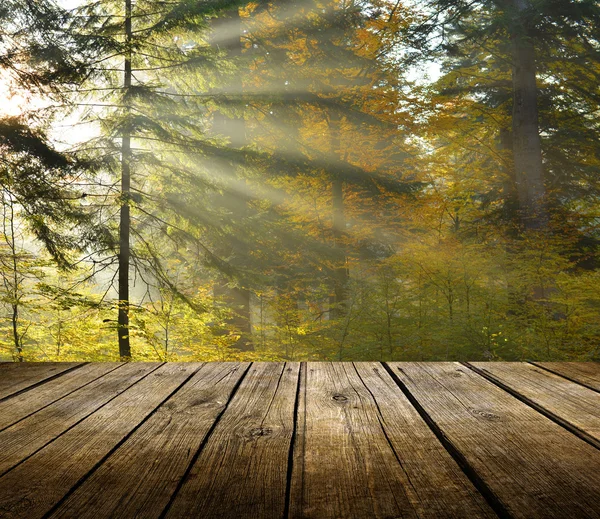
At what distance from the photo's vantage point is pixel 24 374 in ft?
7.57

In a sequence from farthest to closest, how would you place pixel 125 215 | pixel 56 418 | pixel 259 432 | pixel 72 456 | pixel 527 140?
pixel 527 140 → pixel 125 215 → pixel 56 418 → pixel 259 432 → pixel 72 456

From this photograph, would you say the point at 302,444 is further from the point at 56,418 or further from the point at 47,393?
the point at 47,393

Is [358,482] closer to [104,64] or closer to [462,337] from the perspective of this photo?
[462,337]

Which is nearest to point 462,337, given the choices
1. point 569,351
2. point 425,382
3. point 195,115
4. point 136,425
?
point 569,351

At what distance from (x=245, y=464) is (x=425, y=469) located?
1.63 ft

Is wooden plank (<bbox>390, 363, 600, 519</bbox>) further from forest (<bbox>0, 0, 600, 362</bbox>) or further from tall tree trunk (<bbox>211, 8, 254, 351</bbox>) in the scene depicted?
tall tree trunk (<bbox>211, 8, 254, 351</bbox>)

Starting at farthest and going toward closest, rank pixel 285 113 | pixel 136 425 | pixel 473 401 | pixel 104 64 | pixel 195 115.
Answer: pixel 285 113
pixel 195 115
pixel 104 64
pixel 473 401
pixel 136 425

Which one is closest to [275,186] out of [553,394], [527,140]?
[527,140]

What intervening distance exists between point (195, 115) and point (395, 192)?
4710 mm

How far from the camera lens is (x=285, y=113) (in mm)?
8977

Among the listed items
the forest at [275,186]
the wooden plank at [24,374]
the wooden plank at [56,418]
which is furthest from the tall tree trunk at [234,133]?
the wooden plank at [56,418]

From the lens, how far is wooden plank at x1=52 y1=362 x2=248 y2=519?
41.8 inches

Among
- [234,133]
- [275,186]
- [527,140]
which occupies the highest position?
[234,133]

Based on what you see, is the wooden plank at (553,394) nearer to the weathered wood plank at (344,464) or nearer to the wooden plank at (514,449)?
the wooden plank at (514,449)
